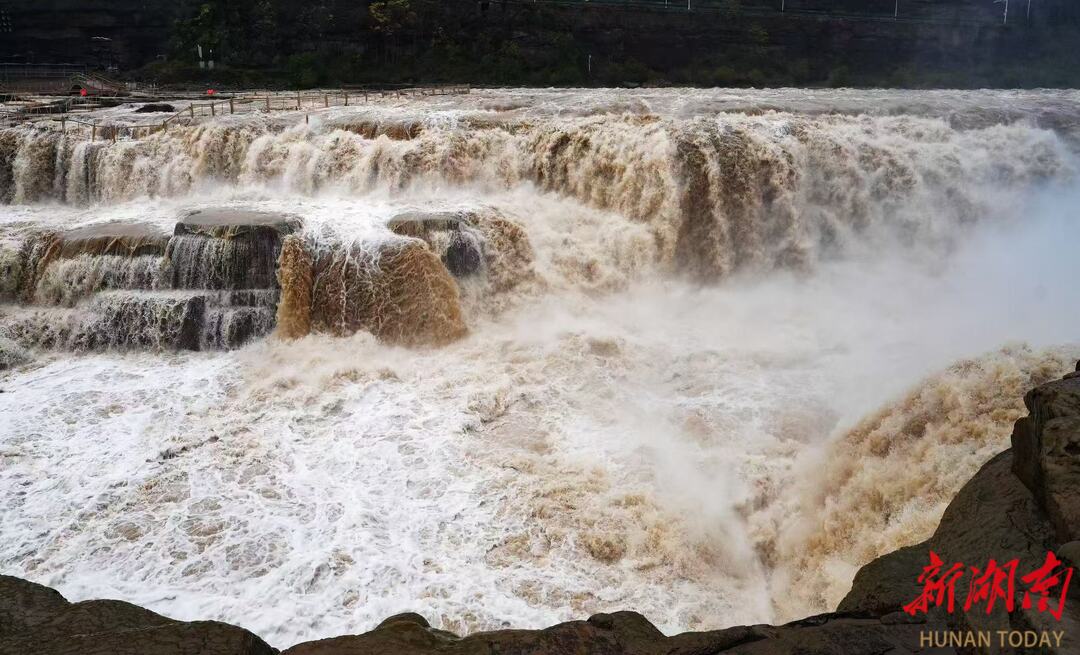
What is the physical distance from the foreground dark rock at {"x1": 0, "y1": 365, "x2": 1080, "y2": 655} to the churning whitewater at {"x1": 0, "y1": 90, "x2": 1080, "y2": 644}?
129cm

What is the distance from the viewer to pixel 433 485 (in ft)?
23.9

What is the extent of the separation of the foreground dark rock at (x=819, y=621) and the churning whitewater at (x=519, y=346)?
4.23ft

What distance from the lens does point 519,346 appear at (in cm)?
1035

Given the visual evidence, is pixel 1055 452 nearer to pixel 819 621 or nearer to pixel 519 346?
pixel 819 621

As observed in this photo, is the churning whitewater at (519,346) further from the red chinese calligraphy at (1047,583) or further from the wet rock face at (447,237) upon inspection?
the red chinese calligraphy at (1047,583)

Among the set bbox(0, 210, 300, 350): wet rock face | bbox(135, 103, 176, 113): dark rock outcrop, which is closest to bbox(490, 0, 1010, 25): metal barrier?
bbox(135, 103, 176, 113): dark rock outcrop

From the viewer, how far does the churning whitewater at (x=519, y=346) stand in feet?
19.6

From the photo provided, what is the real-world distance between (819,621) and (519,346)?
6.99m

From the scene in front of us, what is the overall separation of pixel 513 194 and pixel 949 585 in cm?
1112

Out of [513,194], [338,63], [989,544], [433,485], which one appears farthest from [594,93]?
[989,544]

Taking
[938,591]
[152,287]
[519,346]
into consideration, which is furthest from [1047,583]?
[152,287]

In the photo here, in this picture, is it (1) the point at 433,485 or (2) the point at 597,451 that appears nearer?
(1) the point at 433,485

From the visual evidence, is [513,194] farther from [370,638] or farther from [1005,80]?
[1005,80]

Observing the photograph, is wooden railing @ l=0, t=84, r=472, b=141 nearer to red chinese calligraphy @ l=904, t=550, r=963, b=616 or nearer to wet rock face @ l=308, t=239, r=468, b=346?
wet rock face @ l=308, t=239, r=468, b=346
